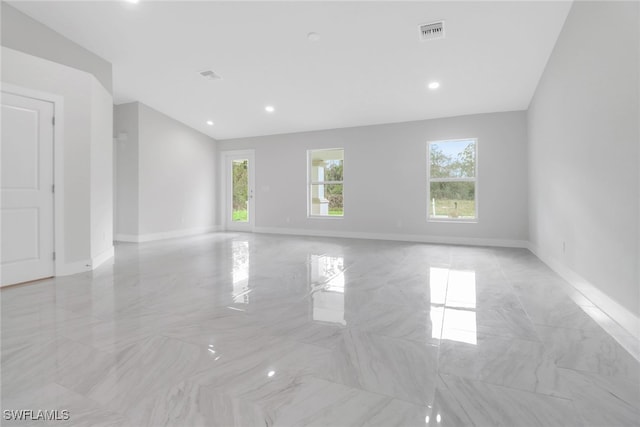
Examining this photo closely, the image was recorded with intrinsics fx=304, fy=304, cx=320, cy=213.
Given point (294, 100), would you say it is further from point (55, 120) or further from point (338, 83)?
point (55, 120)

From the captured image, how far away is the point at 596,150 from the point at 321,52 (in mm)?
3209

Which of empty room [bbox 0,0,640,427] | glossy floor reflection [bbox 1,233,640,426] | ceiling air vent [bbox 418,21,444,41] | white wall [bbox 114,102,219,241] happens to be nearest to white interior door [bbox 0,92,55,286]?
empty room [bbox 0,0,640,427]

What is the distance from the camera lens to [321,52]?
4.08 metres

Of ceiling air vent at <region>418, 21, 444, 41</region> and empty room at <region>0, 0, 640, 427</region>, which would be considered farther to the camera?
ceiling air vent at <region>418, 21, 444, 41</region>

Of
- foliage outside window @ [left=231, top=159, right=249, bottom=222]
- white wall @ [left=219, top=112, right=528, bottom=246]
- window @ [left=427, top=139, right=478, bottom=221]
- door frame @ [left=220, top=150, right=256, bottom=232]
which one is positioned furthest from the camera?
foliage outside window @ [left=231, top=159, right=249, bottom=222]

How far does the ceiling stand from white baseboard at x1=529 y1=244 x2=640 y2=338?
2.70 meters

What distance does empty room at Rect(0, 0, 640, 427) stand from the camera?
1.42 metres

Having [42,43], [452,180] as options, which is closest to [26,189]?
[42,43]

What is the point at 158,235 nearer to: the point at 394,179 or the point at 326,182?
the point at 326,182

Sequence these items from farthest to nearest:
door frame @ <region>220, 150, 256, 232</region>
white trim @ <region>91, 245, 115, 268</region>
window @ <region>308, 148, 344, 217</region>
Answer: door frame @ <region>220, 150, 256, 232</region>
window @ <region>308, 148, 344, 217</region>
white trim @ <region>91, 245, 115, 268</region>

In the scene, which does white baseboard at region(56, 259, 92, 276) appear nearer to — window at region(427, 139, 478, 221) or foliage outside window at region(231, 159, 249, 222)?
foliage outside window at region(231, 159, 249, 222)

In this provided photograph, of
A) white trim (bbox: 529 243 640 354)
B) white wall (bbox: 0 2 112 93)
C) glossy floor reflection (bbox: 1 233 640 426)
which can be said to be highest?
white wall (bbox: 0 2 112 93)

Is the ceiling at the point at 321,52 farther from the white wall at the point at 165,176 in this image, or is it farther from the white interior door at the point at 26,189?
the white interior door at the point at 26,189

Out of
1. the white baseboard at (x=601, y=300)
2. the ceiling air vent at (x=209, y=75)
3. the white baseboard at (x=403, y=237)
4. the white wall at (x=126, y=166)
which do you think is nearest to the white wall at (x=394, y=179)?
the white baseboard at (x=403, y=237)
